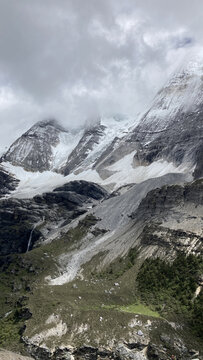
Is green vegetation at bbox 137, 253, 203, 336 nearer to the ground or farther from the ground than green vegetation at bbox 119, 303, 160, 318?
farther from the ground

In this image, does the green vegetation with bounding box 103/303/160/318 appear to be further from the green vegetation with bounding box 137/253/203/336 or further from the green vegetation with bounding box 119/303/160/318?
the green vegetation with bounding box 137/253/203/336

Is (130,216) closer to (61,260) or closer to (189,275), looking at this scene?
(61,260)

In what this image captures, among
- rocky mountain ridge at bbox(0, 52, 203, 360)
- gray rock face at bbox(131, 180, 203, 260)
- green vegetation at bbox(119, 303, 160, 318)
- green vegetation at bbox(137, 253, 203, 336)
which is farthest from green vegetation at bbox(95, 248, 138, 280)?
green vegetation at bbox(119, 303, 160, 318)

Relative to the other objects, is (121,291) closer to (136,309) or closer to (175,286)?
(175,286)

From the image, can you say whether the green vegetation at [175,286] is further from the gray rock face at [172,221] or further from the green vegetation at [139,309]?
the gray rock face at [172,221]

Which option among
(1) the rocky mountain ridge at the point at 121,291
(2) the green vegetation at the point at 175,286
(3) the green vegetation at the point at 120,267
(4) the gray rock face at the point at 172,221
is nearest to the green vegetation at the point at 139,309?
(1) the rocky mountain ridge at the point at 121,291

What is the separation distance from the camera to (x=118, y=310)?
7625cm

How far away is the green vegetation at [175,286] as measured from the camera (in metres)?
77.1

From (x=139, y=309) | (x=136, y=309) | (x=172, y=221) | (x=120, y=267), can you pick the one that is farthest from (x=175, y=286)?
(x=172, y=221)

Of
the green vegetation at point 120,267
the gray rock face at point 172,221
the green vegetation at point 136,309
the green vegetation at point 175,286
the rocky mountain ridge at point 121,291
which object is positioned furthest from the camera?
the green vegetation at point 120,267

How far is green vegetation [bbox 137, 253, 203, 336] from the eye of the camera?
77062 mm

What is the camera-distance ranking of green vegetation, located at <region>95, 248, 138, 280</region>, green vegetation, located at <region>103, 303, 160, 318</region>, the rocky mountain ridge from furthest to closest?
1. green vegetation, located at <region>95, 248, 138, 280</region>
2. green vegetation, located at <region>103, 303, 160, 318</region>
3. the rocky mountain ridge

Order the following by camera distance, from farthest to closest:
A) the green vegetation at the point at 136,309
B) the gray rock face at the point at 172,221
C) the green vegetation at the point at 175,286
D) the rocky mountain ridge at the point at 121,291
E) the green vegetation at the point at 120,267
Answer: the green vegetation at the point at 120,267
the gray rock face at the point at 172,221
the green vegetation at the point at 175,286
the green vegetation at the point at 136,309
the rocky mountain ridge at the point at 121,291

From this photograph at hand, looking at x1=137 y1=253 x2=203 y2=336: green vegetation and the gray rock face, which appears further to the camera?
the gray rock face
